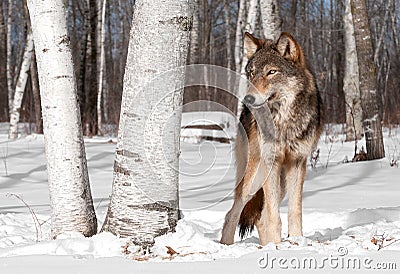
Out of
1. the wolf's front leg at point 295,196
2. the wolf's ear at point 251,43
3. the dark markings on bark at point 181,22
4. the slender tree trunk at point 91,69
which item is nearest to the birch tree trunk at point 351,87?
the slender tree trunk at point 91,69

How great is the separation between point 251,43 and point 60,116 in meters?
1.60

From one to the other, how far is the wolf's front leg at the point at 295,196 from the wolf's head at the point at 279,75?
17.9 inches

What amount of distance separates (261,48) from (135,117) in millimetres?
1452

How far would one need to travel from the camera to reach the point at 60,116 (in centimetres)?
319

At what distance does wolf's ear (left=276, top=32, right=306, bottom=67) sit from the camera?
376cm

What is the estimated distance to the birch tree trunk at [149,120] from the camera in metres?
2.84

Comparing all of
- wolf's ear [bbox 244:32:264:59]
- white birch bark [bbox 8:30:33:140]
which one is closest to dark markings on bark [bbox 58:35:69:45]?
wolf's ear [bbox 244:32:264:59]

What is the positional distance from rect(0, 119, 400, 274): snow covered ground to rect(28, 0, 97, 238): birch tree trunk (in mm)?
238

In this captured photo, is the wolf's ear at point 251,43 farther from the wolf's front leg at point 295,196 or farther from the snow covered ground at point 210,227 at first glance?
the snow covered ground at point 210,227

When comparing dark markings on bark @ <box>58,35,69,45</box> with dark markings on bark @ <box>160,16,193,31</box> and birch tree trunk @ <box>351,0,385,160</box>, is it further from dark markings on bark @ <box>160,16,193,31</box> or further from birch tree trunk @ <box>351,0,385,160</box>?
birch tree trunk @ <box>351,0,385,160</box>

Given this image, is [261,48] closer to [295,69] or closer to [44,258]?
[295,69]

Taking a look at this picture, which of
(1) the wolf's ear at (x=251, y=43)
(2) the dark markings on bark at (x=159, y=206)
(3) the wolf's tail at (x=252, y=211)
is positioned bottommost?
(3) the wolf's tail at (x=252, y=211)

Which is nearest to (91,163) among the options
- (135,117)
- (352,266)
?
(135,117)

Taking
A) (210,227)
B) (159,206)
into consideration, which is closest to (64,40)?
(159,206)
